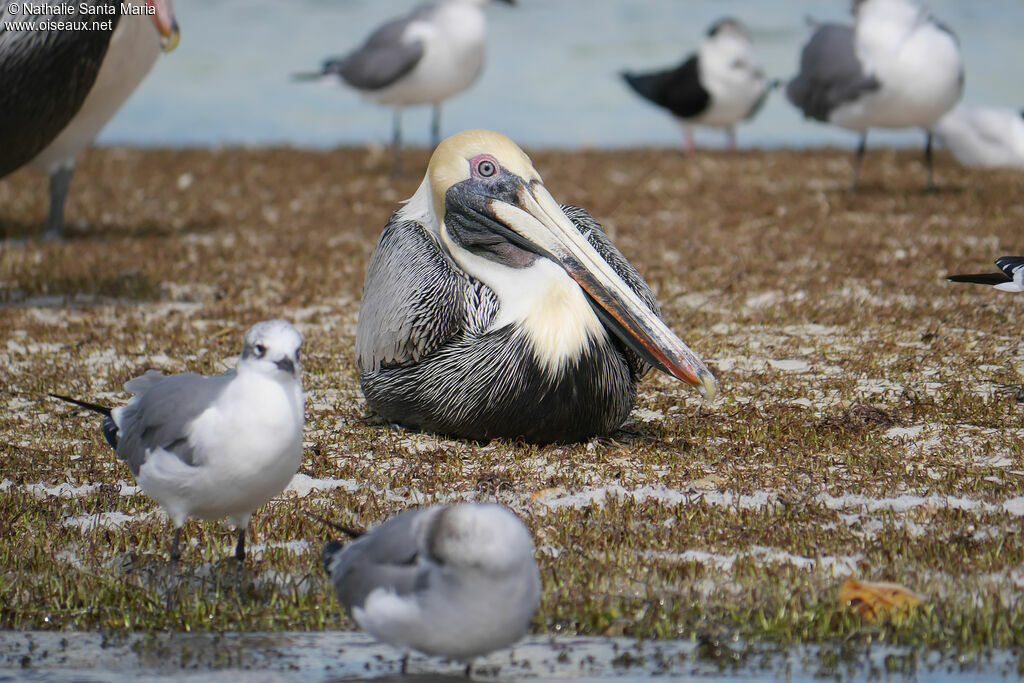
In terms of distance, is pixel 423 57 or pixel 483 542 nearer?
pixel 483 542

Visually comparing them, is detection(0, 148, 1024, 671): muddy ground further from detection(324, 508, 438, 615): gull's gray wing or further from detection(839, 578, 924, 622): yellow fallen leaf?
detection(324, 508, 438, 615): gull's gray wing

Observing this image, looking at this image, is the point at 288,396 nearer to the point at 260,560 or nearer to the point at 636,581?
the point at 260,560

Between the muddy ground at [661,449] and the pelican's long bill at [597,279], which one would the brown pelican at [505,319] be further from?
the muddy ground at [661,449]

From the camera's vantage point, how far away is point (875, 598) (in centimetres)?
402

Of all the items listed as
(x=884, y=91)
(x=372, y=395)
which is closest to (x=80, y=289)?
(x=372, y=395)

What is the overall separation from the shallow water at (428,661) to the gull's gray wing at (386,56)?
41.1 ft

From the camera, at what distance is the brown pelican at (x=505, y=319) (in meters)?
5.55

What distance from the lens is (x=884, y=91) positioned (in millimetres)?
13070

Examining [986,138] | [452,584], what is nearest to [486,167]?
[452,584]

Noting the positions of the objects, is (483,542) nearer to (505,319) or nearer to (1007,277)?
(505,319)

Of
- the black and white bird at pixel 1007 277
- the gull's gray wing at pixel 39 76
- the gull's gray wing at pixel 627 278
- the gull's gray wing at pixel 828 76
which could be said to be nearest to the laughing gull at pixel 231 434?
the gull's gray wing at pixel 627 278

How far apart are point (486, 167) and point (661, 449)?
1508 millimetres

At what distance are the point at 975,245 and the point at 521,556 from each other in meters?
8.49

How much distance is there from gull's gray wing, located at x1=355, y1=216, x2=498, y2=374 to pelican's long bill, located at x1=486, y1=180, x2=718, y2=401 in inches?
14.6
